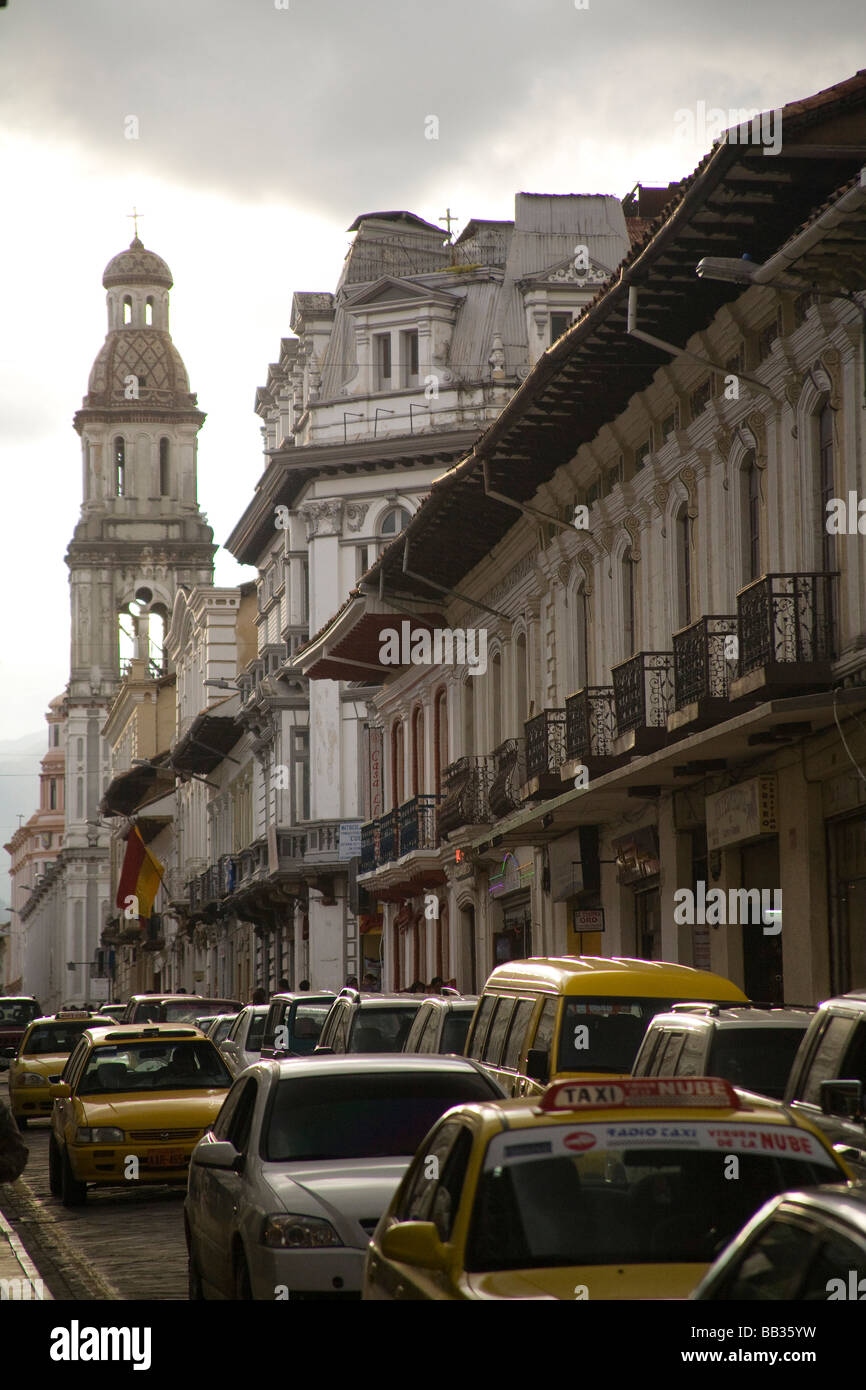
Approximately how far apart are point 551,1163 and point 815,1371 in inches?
87.9

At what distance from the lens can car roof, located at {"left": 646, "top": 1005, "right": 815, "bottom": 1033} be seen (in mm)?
12406

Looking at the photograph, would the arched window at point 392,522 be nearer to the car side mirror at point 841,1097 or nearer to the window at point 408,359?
the window at point 408,359

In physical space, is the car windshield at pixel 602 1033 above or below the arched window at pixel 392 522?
below

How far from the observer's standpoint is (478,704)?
37.6 meters

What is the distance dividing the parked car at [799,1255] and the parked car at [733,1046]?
629 centimetres

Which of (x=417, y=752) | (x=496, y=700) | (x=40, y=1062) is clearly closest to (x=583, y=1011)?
(x=40, y=1062)

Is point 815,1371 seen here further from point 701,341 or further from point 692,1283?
point 701,341

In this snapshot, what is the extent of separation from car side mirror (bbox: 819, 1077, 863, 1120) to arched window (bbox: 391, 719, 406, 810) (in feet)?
116

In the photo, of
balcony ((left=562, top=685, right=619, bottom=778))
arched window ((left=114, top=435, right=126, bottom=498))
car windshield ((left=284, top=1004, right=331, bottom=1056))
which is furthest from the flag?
car windshield ((left=284, top=1004, right=331, bottom=1056))

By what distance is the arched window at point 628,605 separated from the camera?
28.0 meters

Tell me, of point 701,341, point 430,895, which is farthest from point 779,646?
point 430,895

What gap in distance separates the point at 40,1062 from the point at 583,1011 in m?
18.5

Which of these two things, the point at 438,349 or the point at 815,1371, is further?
the point at 438,349

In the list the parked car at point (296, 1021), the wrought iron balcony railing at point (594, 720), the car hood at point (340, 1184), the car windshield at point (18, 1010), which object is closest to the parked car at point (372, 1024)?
the parked car at point (296, 1021)
